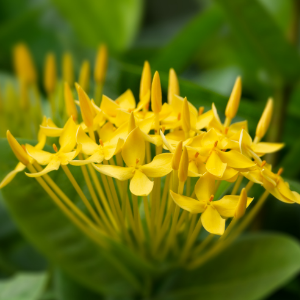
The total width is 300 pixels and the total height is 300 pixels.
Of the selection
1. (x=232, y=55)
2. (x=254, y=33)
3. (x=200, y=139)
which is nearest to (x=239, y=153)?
(x=200, y=139)

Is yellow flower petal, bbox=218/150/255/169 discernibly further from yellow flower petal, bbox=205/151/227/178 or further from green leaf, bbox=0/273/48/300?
green leaf, bbox=0/273/48/300

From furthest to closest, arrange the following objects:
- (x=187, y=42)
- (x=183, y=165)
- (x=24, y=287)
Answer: (x=187, y=42), (x=24, y=287), (x=183, y=165)

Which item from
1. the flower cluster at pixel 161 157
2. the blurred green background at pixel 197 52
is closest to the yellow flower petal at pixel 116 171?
the flower cluster at pixel 161 157

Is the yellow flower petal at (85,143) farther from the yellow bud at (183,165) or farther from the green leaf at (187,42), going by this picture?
the green leaf at (187,42)

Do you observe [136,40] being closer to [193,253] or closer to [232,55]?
[232,55]

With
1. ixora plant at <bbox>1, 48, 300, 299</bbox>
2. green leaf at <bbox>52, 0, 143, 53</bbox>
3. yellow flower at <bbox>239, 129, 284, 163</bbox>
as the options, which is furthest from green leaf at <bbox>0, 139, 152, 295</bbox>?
green leaf at <bbox>52, 0, 143, 53</bbox>

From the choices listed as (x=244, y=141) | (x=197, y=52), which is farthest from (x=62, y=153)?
(x=197, y=52)

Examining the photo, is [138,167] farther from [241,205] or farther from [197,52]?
[197,52]

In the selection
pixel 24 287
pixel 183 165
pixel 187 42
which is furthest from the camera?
pixel 187 42
